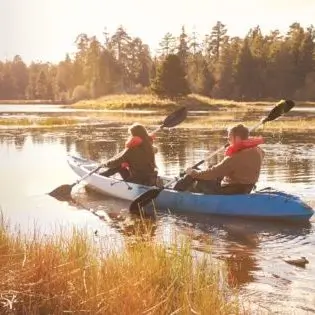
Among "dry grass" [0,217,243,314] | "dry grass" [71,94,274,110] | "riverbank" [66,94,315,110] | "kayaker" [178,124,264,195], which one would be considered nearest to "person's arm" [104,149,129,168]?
"kayaker" [178,124,264,195]

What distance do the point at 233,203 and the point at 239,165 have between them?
69cm

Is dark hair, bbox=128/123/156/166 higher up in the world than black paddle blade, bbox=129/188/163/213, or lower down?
higher up

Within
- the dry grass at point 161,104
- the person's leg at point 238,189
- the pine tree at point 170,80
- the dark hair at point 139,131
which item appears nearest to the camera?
the person's leg at point 238,189

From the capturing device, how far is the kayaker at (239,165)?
10.5 m

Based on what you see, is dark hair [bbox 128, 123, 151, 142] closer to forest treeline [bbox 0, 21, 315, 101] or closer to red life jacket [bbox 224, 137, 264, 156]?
red life jacket [bbox 224, 137, 264, 156]

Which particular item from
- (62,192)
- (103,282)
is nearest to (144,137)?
(62,192)

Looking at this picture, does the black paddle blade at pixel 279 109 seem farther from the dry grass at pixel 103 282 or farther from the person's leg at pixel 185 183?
the dry grass at pixel 103 282

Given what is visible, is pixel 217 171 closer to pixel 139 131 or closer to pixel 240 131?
pixel 240 131

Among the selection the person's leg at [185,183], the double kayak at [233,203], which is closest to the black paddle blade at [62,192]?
the double kayak at [233,203]

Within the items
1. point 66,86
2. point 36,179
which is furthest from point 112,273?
point 66,86

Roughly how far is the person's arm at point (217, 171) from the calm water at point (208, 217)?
2.49 ft

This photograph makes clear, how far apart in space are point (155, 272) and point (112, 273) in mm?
410

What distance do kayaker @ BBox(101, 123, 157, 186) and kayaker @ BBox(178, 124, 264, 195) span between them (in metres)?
1.60

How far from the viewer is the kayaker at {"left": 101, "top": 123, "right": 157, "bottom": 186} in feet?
40.1
